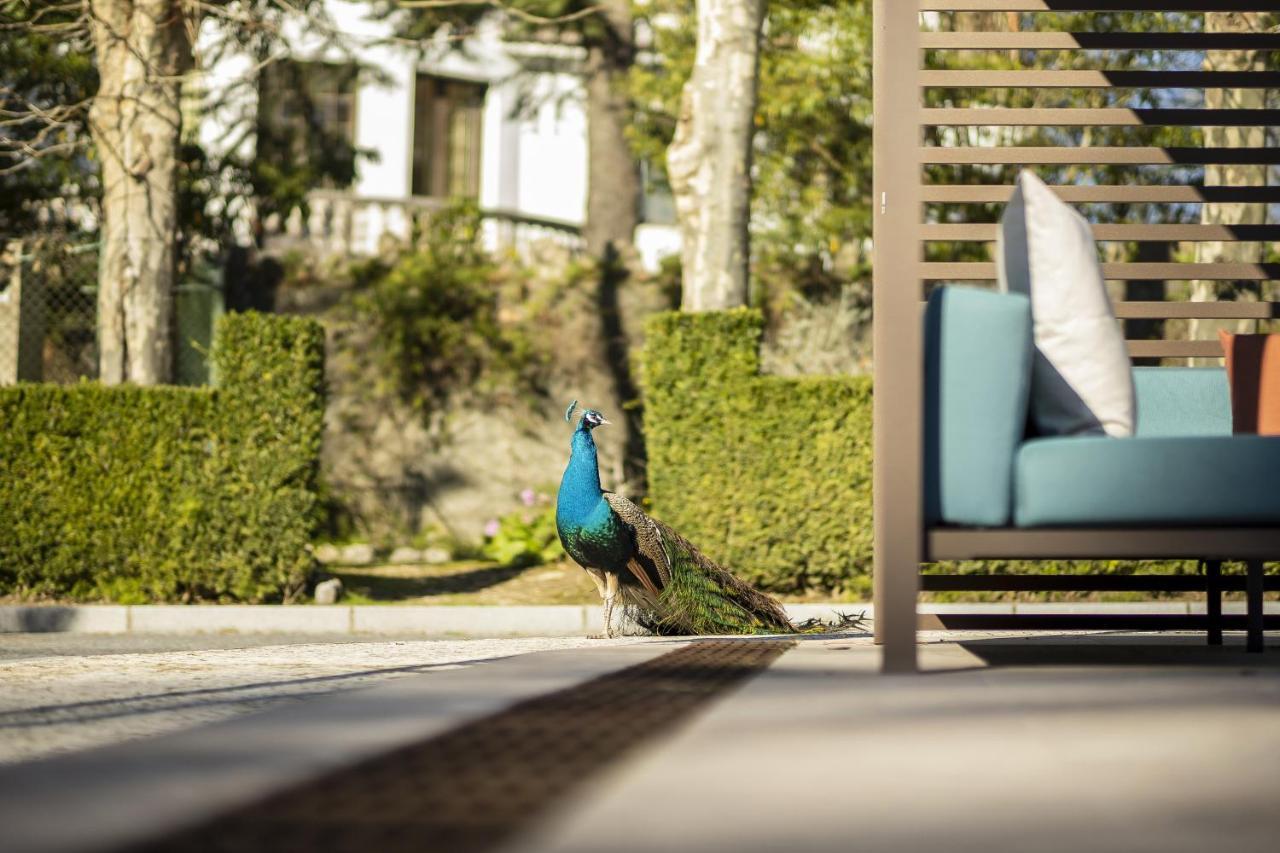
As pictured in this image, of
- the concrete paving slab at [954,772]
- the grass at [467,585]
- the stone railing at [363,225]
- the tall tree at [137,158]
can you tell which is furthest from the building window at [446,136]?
the concrete paving slab at [954,772]

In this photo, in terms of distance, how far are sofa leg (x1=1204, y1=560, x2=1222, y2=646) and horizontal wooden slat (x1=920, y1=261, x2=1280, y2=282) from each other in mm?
877

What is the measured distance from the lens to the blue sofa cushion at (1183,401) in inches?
168

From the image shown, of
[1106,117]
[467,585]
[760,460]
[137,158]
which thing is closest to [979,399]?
[1106,117]

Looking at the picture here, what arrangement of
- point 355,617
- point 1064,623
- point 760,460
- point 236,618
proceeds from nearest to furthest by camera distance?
point 1064,623 < point 236,618 < point 355,617 < point 760,460

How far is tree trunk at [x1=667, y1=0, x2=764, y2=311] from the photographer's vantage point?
1024cm

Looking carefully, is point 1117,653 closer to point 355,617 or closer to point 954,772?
point 954,772

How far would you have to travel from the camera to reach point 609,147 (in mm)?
18125

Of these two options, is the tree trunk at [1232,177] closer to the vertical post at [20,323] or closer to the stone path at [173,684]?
the stone path at [173,684]

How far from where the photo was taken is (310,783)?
6.75 ft

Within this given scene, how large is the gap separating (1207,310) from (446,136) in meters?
18.5

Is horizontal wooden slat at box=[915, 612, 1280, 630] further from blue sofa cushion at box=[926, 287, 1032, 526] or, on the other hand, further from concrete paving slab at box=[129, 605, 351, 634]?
concrete paving slab at box=[129, 605, 351, 634]

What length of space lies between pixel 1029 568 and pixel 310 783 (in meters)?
7.11

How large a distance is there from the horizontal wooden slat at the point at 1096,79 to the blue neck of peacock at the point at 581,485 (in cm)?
251

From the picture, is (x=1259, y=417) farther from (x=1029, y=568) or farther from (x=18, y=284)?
(x=18, y=284)
